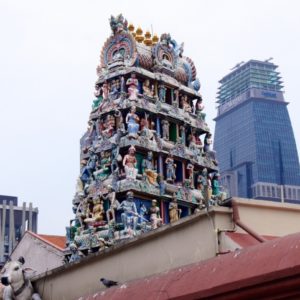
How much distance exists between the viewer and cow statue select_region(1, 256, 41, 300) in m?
14.5

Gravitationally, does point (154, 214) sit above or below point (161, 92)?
below

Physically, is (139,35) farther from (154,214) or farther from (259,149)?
(259,149)

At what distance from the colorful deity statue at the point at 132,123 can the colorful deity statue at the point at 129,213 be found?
2.80 metres

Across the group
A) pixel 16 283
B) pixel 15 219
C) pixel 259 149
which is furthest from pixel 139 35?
pixel 259 149

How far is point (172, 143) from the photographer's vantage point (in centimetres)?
3812

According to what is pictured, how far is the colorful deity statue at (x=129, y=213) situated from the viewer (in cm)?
3409

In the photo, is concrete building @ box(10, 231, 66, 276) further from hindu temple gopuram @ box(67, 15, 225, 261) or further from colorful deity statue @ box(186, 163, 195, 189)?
colorful deity statue @ box(186, 163, 195, 189)

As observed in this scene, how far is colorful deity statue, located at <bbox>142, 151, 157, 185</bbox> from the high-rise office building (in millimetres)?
128130

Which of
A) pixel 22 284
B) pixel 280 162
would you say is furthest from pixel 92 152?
pixel 280 162

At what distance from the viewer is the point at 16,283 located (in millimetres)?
14719

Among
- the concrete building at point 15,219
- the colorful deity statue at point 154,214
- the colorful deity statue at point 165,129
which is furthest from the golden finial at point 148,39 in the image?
the concrete building at point 15,219

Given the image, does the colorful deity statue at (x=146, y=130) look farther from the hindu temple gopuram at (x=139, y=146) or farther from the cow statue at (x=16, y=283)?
the cow statue at (x=16, y=283)

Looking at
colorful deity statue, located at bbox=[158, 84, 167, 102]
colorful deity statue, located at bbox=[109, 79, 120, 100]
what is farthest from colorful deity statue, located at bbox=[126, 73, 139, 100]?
colorful deity statue, located at bbox=[158, 84, 167, 102]

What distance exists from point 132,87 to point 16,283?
76.4 feet
